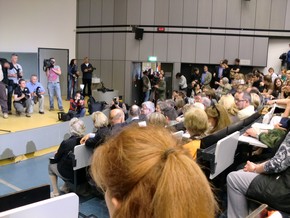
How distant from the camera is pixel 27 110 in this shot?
25.7 ft

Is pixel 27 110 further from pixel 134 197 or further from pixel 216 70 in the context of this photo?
pixel 134 197

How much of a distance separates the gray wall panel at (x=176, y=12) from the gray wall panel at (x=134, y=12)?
1248mm

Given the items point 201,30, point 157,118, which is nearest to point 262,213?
point 157,118

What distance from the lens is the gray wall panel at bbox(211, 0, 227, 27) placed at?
11.7 m

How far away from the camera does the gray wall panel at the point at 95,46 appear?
12789mm

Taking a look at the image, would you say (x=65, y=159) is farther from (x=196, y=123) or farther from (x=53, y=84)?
(x=53, y=84)

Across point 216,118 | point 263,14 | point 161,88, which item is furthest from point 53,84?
point 263,14

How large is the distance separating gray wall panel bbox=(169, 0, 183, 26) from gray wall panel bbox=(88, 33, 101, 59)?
10.3ft

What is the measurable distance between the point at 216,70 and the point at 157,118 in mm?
7917

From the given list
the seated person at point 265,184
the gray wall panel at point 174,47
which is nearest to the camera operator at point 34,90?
the gray wall panel at point 174,47

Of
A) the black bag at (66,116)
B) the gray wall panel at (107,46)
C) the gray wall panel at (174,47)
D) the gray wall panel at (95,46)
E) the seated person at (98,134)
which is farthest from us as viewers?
the gray wall panel at (95,46)

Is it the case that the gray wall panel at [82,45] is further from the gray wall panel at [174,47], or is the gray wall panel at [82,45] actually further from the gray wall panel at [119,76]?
the gray wall panel at [174,47]

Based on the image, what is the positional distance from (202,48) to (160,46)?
1657 mm

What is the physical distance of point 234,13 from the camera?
1166 centimetres
